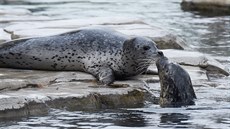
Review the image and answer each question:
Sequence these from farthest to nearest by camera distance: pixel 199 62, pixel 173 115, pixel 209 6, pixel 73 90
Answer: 1. pixel 209 6
2. pixel 199 62
3. pixel 73 90
4. pixel 173 115

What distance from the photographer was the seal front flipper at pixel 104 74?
7496mm

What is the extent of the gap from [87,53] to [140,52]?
0.65 m

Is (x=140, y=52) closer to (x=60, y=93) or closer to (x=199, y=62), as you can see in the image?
(x=60, y=93)

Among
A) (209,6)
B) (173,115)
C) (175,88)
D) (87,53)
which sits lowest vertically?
(173,115)

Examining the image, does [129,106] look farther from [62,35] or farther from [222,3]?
[222,3]

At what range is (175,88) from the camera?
7074 mm

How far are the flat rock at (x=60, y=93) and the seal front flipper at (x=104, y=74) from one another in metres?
0.08

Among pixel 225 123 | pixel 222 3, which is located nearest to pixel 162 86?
pixel 225 123

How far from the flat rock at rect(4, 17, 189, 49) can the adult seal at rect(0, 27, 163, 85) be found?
1848mm

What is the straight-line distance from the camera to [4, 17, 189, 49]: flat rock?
10.5 m

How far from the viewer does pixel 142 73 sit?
26.7 feet

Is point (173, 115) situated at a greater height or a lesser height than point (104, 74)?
lesser

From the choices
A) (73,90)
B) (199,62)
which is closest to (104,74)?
(73,90)

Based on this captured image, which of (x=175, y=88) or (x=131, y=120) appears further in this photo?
(x=175, y=88)
